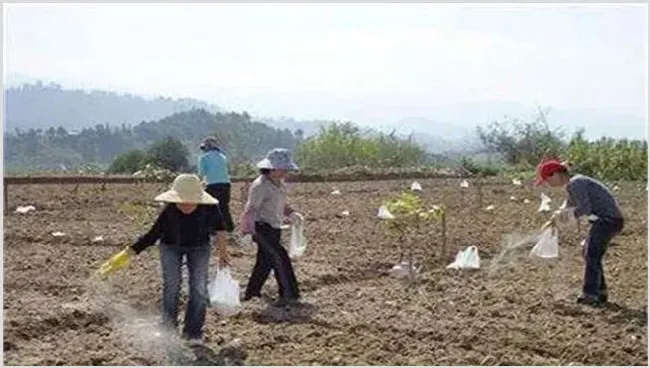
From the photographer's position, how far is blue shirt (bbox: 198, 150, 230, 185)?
9.20 metres

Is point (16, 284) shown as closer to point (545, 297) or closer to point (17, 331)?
point (17, 331)

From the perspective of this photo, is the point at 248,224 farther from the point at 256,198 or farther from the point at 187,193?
the point at 187,193

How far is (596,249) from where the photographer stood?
689 cm

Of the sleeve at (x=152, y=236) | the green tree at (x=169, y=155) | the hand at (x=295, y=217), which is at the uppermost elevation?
the sleeve at (x=152, y=236)

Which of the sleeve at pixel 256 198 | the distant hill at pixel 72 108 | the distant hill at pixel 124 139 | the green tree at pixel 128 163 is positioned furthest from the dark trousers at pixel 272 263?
the distant hill at pixel 72 108

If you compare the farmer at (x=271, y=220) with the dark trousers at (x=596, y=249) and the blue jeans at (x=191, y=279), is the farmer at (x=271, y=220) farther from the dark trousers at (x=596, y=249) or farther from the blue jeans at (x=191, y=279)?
the dark trousers at (x=596, y=249)

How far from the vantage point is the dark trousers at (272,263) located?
271 inches

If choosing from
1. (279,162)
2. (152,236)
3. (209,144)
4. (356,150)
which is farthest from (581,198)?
(356,150)

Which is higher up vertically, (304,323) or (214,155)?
(214,155)

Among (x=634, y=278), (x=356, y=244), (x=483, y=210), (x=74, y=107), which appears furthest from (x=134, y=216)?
(x=74, y=107)

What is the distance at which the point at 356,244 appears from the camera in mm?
10352

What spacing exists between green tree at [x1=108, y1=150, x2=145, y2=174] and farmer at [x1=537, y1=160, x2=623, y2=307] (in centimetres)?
2493

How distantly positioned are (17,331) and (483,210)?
9.84m

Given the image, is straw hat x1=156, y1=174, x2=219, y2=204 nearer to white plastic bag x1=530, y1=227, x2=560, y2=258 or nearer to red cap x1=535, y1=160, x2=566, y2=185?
red cap x1=535, y1=160, x2=566, y2=185
